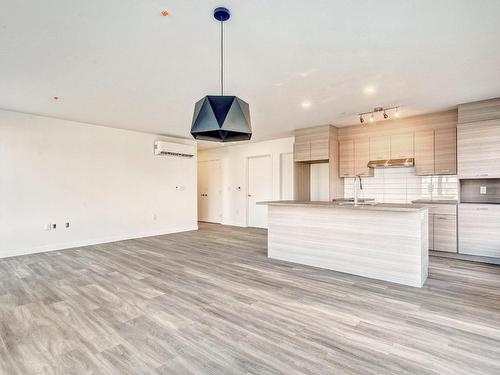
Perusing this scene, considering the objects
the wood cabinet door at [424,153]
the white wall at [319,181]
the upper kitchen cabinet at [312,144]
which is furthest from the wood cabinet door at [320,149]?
the wood cabinet door at [424,153]

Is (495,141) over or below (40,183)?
over

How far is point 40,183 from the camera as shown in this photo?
527 centimetres

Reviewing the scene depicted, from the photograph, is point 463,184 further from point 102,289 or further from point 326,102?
point 102,289

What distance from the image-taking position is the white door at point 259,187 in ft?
26.3

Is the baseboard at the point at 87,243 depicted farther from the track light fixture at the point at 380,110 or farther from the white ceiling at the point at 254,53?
the track light fixture at the point at 380,110

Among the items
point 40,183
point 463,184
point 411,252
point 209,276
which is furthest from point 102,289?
point 463,184

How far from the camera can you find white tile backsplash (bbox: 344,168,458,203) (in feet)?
17.4

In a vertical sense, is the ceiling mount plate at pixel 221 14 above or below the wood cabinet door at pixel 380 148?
above

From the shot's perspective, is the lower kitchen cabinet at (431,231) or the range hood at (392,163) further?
the range hood at (392,163)

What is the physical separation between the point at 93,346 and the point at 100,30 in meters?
2.68

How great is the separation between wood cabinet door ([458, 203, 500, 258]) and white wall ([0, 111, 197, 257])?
20.6 feet

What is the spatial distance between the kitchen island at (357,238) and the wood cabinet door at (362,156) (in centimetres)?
232

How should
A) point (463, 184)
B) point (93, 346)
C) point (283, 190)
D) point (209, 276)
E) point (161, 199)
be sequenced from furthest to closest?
point (283, 190) < point (161, 199) < point (463, 184) < point (209, 276) < point (93, 346)

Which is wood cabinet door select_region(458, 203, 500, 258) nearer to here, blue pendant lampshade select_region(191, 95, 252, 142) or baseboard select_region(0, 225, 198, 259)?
blue pendant lampshade select_region(191, 95, 252, 142)
